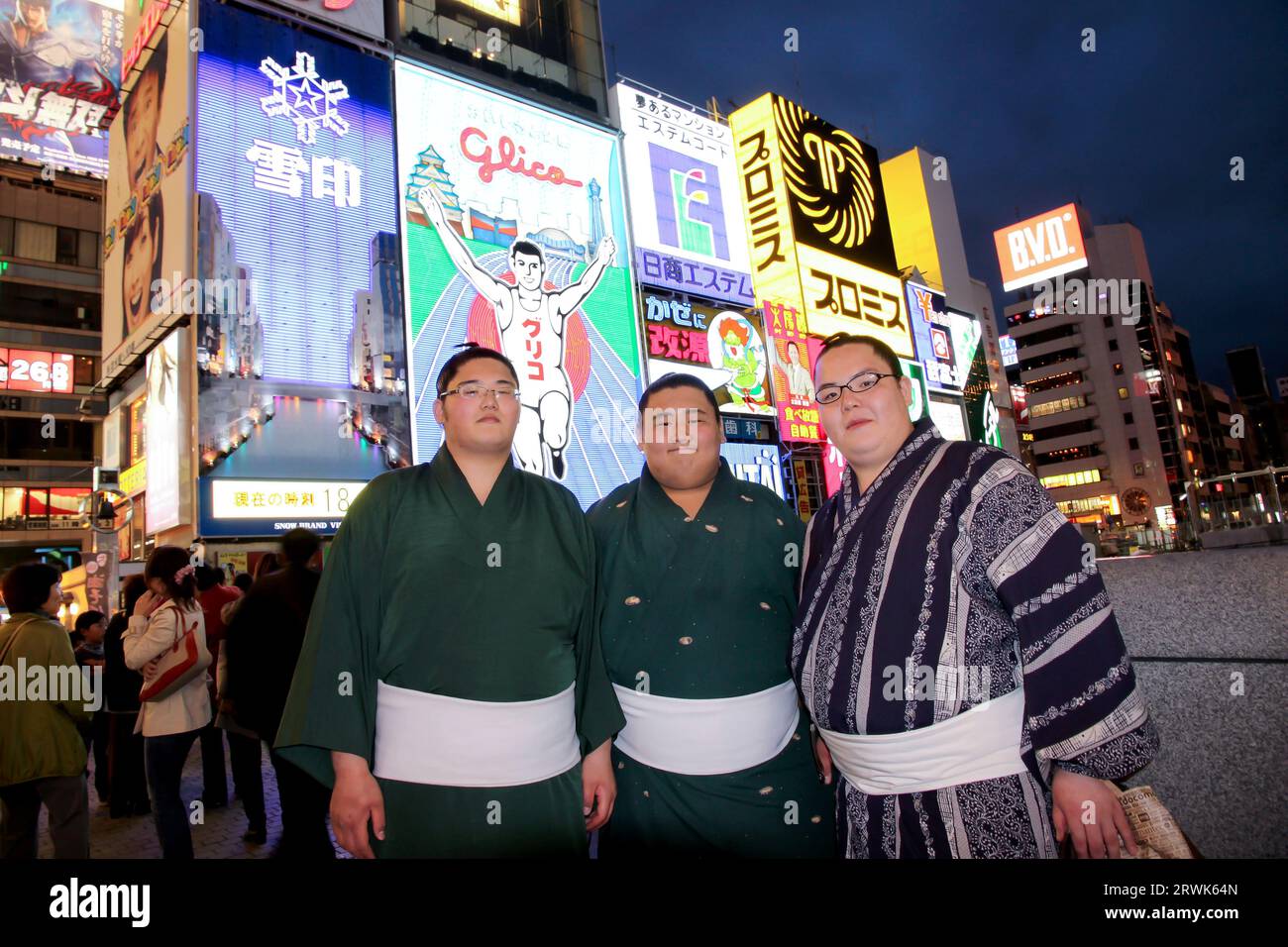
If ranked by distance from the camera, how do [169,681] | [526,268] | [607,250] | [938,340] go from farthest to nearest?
[938,340] < [607,250] < [526,268] < [169,681]

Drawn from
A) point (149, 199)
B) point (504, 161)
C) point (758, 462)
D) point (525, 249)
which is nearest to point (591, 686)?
point (525, 249)

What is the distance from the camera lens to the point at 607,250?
55.3 feet

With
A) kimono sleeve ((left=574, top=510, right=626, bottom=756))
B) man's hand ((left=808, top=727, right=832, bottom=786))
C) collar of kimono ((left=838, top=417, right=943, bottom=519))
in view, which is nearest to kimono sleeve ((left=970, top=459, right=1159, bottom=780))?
collar of kimono ((left=838, top=417, right=943, bottom=519))

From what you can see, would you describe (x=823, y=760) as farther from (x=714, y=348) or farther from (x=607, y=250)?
(x=714, y=348)

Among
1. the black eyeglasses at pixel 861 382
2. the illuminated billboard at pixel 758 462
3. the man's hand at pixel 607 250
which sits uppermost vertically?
the man's hand at pixel 607 250

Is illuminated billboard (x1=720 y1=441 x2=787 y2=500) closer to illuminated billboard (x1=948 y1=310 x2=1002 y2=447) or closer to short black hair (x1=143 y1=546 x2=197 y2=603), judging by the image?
illuminated billboard (x1=948 y1=310 x2=1002 y2=447)

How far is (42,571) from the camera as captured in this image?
3.77 meters

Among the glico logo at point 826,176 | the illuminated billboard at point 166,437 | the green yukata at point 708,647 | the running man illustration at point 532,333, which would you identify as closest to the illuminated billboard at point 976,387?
the glico logo at point 826,176

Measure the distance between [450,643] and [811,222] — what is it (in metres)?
22.0

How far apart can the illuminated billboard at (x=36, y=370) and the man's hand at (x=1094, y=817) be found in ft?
119

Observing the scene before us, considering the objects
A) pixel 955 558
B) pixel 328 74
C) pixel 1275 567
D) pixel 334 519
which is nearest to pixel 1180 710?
pixel 1275 567

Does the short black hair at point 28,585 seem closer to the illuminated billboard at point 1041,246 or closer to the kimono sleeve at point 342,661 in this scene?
the kimono sleeve at point 342,661

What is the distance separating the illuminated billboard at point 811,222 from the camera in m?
20.8

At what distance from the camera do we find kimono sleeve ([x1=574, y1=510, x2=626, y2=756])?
2281mm
